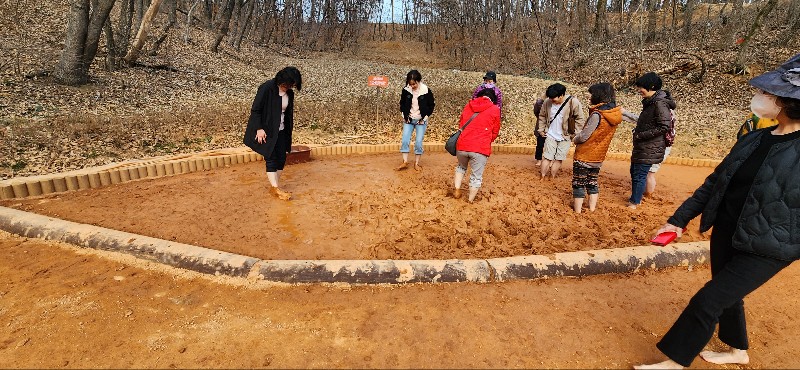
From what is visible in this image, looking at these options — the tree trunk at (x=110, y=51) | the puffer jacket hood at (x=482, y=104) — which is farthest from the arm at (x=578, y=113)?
the tree trunk at (x=110, y=51)

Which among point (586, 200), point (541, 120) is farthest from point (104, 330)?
point (541, 120)

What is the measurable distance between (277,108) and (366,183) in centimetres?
151

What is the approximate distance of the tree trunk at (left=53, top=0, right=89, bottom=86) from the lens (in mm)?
8953

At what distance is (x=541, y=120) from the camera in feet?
19.5

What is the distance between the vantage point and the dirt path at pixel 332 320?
7.41 ft

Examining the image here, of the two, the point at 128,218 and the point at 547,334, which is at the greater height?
the point at 128,218

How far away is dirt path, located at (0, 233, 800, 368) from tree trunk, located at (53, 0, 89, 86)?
7869 millimetres

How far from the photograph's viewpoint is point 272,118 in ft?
14.8

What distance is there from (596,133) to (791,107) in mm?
2371

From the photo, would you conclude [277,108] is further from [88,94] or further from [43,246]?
[88,94]

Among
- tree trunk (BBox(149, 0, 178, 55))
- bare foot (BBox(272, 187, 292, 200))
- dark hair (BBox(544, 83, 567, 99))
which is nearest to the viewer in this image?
bare foot (BBox(272, 187, 292, 200))

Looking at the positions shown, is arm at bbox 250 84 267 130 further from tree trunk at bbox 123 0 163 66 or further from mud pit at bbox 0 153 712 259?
tree trunk at bbox 123 0 163 66

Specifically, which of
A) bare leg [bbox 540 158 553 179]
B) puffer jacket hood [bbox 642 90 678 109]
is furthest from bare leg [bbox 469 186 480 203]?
puffer jacket hood [bbox 642 90 678 109]

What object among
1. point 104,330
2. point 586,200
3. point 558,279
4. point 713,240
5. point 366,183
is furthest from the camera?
point 366,183
